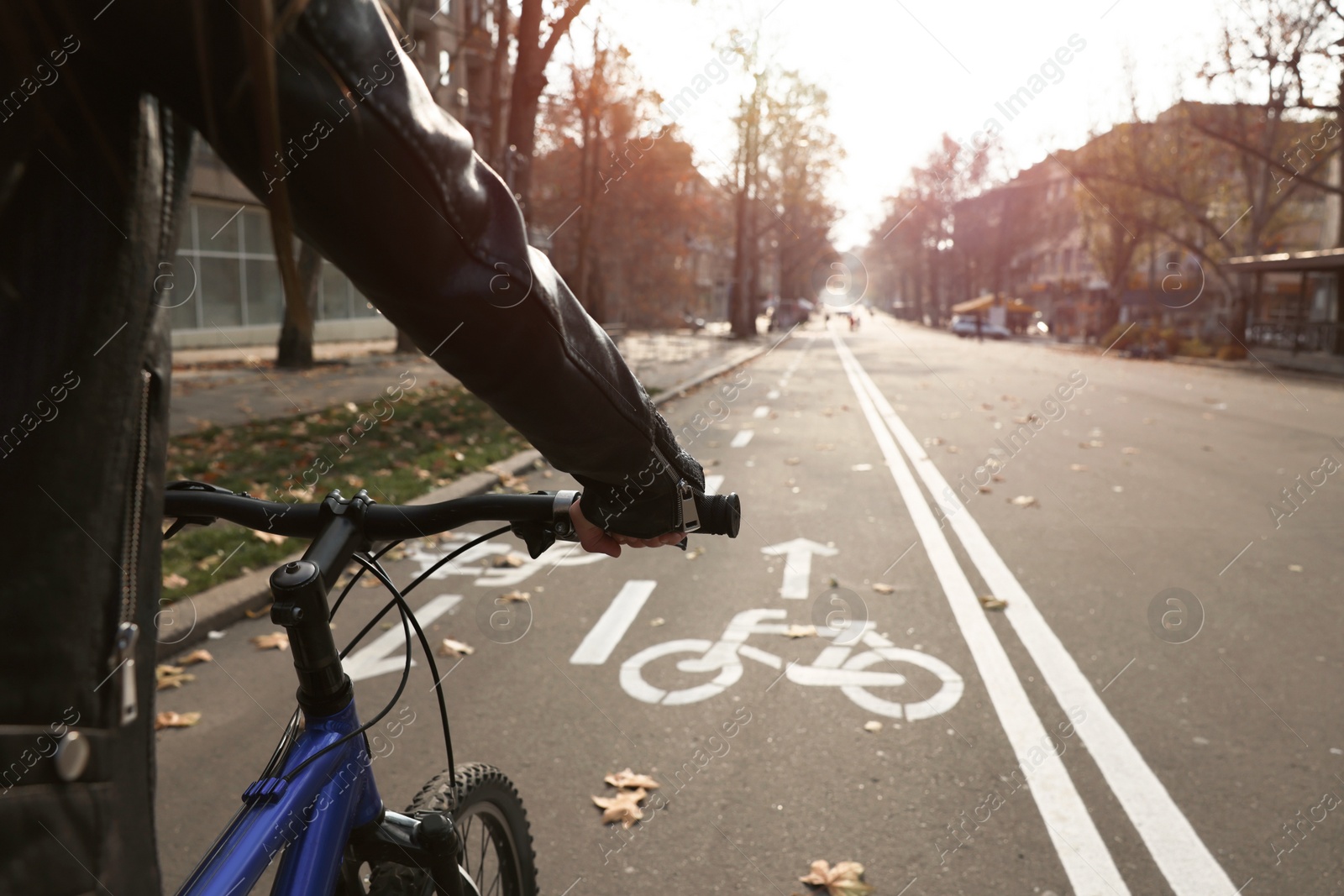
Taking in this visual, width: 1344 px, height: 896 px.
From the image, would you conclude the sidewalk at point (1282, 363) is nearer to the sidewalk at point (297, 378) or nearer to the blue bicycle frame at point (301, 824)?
the sidewalk at point (297, 378)

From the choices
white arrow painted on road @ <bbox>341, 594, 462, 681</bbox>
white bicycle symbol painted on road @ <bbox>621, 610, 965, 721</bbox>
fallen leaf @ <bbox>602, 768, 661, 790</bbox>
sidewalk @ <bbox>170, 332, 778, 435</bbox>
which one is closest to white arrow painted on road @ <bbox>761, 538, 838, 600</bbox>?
white bicycle symbol painted on road @ <bbox>621, 610, 965, 721</bbox>

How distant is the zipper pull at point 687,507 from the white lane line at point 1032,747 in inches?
84.1

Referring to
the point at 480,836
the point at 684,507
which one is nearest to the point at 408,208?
the point at 684,507

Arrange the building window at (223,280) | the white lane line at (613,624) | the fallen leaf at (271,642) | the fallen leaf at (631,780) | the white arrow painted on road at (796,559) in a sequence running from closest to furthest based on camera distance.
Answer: the fallen leaf at (631,780)
the white lane line at (613,624)
the fallen leaf at (271,642)
the white arrow painted on road at (796,559)
the building window at (223,280)

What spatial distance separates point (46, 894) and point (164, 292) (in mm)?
529

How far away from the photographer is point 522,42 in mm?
15391

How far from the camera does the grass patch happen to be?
20.6ft

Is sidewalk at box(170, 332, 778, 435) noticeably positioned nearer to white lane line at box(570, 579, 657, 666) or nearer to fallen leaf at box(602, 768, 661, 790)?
white lane line at box(570, 579, 657, 666)

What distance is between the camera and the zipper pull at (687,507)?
148 centimetres

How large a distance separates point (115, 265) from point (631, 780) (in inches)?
118

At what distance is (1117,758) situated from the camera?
377cm

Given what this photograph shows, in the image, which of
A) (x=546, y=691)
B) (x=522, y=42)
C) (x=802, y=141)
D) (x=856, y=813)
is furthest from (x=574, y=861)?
(x=802, y=141)

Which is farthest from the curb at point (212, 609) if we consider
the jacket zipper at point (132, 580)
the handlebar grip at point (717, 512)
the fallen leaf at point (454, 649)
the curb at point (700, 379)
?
the curb at point (700, 379)

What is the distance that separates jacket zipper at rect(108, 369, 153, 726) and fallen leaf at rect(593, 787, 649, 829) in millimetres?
2590
